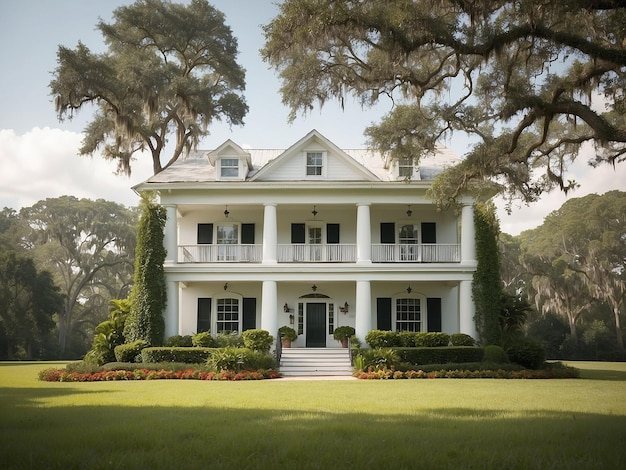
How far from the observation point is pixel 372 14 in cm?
1369

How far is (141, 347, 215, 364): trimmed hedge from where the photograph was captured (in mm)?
20828

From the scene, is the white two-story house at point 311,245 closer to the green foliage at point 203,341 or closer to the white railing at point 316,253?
the white railing at point 316,253

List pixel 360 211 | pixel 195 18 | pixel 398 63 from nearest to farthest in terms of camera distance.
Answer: pixel 398 63, pixel 360 211, pixel 195 18

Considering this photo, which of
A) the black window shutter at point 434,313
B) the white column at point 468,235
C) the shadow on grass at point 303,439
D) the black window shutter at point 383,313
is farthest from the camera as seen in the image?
the black window shutter at point 383,313

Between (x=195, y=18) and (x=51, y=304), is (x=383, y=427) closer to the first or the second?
(x=195, y=18)

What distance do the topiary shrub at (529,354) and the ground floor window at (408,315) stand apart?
5146 mm

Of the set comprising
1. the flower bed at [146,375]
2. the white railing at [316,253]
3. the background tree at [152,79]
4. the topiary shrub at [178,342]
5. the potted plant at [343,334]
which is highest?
the background tree at [152,79]

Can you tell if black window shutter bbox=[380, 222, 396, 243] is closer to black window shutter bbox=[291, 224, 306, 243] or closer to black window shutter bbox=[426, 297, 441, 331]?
black window shutter bbox=[426, 297, 441, 331]

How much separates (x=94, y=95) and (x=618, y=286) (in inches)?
1281

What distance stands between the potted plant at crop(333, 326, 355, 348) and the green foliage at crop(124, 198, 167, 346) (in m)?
6.52

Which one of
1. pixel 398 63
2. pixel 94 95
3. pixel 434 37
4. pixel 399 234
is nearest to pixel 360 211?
pixel 399 234

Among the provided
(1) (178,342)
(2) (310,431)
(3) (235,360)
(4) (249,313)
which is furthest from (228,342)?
(2) (310,431)

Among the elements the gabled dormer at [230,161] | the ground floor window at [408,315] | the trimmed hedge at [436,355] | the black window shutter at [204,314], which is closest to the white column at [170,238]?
the gabled dormer at [230,161]

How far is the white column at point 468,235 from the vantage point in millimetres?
23672
